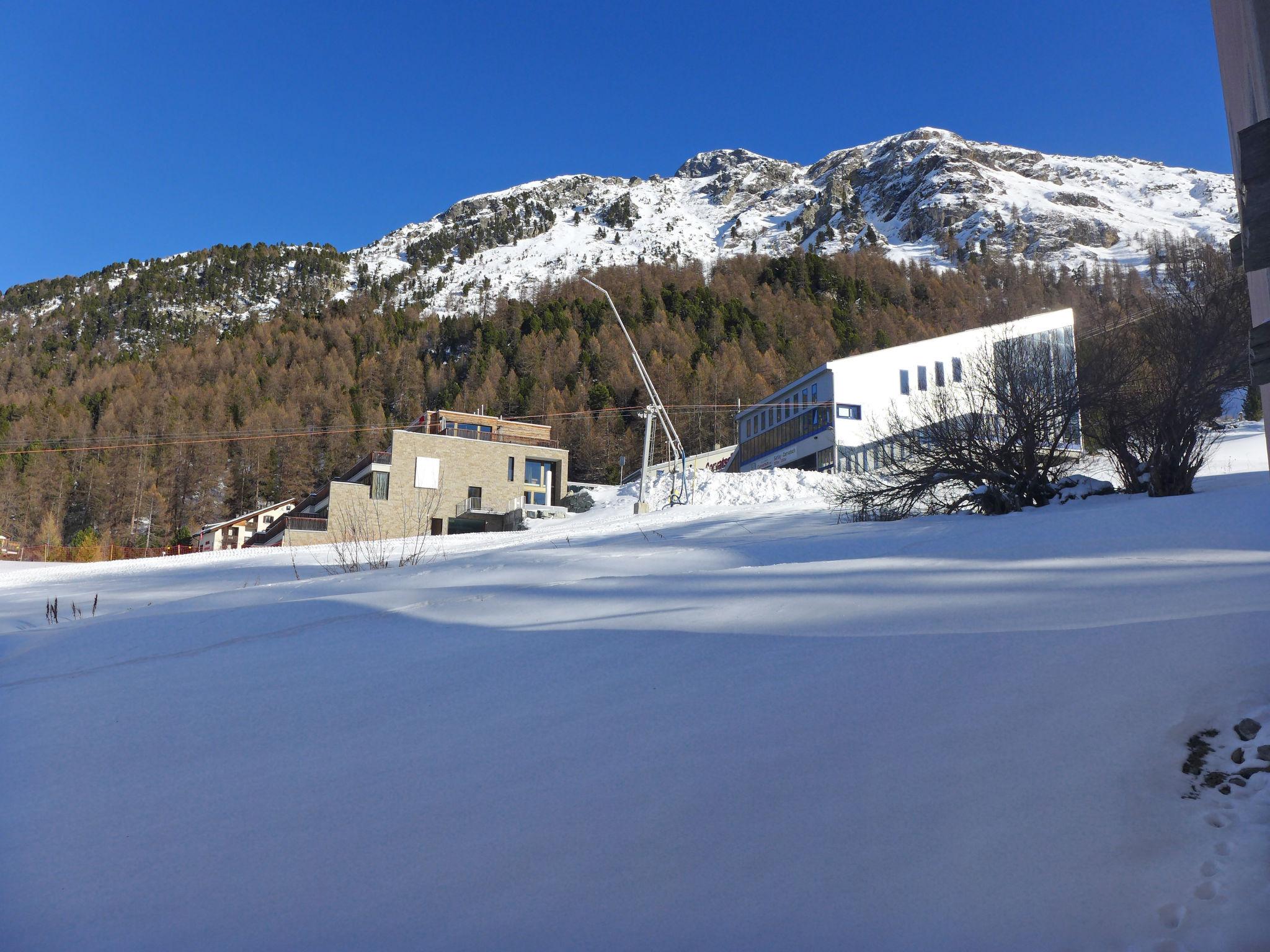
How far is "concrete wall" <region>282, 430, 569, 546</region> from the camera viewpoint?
4347cm

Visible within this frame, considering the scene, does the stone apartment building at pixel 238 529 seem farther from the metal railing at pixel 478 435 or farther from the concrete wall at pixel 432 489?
the metal railing at pixel 478 435

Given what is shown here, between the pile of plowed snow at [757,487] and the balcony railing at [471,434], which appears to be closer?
the pile of plowed snow at [757,487]

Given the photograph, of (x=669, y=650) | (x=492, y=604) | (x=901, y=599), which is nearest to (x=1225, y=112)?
(x=901, y=599)

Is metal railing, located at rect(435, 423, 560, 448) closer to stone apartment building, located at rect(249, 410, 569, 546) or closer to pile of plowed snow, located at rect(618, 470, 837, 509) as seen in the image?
stone apartment building, located at rect(249, 410, 569, 546)

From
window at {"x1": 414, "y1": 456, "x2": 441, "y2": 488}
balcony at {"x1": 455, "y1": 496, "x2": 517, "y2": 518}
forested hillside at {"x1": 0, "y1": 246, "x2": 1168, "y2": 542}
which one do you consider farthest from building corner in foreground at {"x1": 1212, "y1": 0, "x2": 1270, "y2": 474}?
forested hillside at {"x1": 0, "y1": 246, "x2": 1168, "y2": 542}

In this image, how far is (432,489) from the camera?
4591 centimetres

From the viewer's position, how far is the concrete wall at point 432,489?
43.5 metres

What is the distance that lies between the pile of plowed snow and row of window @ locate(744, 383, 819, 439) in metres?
6.37

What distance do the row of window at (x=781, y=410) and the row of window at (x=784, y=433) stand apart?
10.1 inches

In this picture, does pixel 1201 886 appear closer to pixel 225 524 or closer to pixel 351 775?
pixel 351 775

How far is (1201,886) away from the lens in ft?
7.44

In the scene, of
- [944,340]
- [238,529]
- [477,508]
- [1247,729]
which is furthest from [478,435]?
[1247,729]

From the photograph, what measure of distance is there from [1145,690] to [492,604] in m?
5.00

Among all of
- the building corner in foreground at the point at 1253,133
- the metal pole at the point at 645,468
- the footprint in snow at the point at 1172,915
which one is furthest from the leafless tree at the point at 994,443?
the metal pole at the point at 645,468
